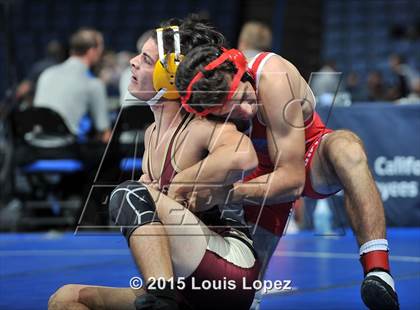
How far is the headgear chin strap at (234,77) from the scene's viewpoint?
9.32 ft

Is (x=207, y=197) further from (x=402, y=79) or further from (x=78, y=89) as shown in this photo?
(x=402, y=79)

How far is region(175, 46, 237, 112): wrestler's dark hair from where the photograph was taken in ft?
9.30

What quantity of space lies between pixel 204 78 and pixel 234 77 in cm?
11

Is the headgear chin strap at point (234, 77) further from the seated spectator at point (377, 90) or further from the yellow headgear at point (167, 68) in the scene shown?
the seated spectator at point (377, 90)

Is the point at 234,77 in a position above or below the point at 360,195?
above

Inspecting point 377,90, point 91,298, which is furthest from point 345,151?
point 377,90

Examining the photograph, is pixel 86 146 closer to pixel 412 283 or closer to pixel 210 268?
pixel 412 283

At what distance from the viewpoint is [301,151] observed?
3154 millimetres

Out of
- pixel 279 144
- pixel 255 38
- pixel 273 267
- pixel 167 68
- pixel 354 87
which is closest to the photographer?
pixel 167 68

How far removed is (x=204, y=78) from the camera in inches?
111

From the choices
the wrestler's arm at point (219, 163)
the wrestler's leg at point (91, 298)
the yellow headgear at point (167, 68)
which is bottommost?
the wrestler's leg at point (91, 298)

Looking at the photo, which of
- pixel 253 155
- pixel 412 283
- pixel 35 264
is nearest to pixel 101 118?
pixel 35 264

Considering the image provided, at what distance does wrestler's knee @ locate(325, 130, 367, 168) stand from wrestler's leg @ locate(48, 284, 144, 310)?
84 cm

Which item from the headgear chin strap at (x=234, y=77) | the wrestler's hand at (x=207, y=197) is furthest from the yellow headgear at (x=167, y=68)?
the wrestler's hand at (x=207, y=197)
